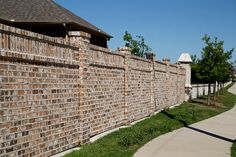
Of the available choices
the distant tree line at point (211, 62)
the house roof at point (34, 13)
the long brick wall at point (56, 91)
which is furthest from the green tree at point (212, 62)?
the long brick wall at point (56, 91)

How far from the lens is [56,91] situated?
813 cm

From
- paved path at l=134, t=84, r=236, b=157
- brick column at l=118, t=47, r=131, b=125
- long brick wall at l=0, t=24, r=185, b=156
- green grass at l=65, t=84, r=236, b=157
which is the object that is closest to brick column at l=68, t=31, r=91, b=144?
long brick wall at l=0, t=24, r=185, b=156

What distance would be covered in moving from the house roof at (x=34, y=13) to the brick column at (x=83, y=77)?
11.6 metres

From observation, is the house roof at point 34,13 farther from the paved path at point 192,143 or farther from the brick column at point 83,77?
the brick column at point 83,77

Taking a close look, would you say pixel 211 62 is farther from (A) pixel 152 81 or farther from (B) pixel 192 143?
(B) pixel 192 143

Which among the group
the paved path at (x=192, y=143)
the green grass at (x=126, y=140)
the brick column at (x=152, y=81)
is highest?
the brick column at (x=152, y=81)

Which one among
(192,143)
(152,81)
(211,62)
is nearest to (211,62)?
(211,62)

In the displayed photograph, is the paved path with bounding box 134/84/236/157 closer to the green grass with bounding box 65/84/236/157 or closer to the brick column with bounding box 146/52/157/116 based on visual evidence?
the green grass with bounding box 65/84/236/157

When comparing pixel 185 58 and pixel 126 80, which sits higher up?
pixel 185 58

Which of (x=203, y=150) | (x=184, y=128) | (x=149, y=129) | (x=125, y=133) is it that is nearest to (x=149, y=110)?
(x=184, y=128)

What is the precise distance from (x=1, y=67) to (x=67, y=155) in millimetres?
2499

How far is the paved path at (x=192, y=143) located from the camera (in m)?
9.27

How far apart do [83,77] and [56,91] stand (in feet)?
4.79

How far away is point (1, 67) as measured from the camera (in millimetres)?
6152
